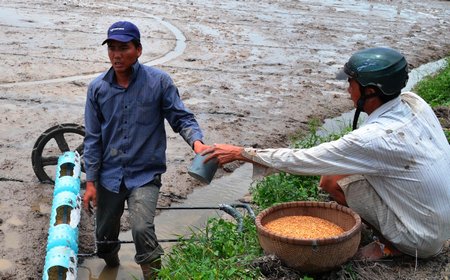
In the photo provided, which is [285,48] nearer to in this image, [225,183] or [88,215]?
[225,183]

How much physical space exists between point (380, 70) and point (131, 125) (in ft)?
5.43

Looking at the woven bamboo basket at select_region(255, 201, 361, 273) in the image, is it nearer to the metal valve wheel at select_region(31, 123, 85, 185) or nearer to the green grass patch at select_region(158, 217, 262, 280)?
the green grass patch at select_region(158, 217, 262, 280)

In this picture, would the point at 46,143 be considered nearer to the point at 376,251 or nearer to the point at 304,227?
the point at 304,227

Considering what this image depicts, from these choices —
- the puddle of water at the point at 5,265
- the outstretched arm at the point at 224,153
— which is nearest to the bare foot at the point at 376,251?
the outstretched arm at the point at 224,153

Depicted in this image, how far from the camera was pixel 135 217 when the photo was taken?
4.16 meters

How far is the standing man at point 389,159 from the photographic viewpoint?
12.6ft

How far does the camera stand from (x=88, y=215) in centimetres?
548

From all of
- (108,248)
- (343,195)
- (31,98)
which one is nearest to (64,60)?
(31,98)

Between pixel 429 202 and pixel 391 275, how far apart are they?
1.73ft

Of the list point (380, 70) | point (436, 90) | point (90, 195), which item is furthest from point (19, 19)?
point (380, 70)

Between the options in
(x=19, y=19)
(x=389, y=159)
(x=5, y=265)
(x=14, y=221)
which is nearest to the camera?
(x=389, y=159)

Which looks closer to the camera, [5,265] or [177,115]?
[177,115]

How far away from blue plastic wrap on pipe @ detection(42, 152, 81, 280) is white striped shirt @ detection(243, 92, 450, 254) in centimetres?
131

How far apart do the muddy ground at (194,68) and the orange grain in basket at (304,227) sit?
376 millimetres
